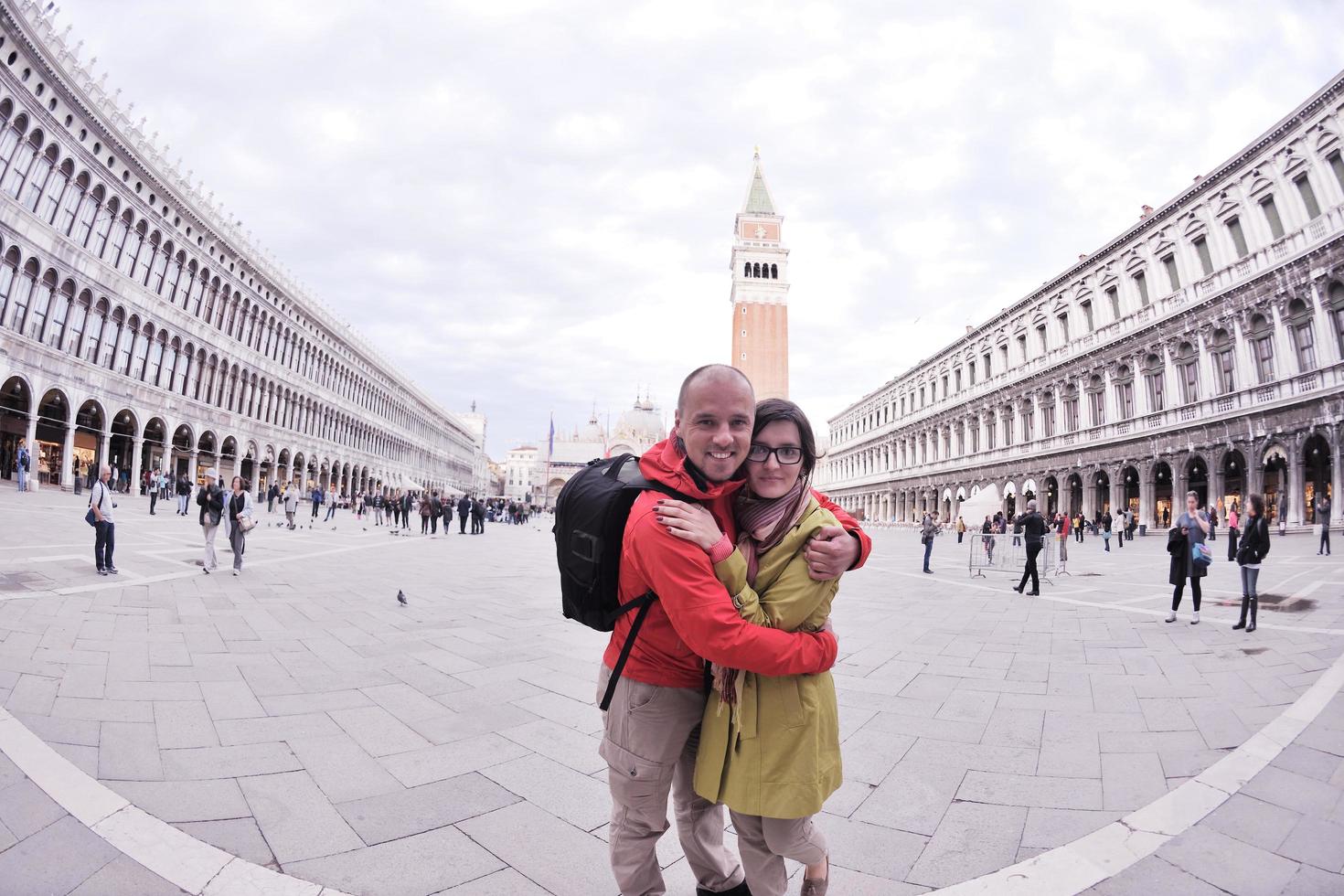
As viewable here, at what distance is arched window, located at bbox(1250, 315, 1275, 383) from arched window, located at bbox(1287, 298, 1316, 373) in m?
0.73

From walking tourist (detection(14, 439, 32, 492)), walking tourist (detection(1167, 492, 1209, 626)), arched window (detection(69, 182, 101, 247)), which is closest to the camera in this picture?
walking tourist (detection(1167, 492, 1209, 626))

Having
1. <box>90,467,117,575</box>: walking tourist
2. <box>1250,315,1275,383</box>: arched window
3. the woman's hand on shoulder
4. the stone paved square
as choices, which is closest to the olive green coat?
the woman's hand on shoulder

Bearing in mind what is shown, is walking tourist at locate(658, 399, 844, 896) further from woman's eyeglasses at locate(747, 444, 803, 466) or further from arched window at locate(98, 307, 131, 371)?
arched window at locate(98, 307, 131, 371)

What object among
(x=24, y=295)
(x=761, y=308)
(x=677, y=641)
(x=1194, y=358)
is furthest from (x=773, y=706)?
(x=761, y=308)

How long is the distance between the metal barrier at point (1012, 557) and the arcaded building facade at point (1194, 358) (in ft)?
9.44

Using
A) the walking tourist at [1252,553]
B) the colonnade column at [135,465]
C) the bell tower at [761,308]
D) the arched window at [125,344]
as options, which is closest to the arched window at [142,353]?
the arched window at [125,344]

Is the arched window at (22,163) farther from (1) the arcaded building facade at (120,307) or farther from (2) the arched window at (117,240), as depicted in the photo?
(2) the arched window at (117,240)

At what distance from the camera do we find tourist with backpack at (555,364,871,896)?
5.30 ft

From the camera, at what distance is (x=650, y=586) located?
1.69 m

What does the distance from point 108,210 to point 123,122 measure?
15.1 ft

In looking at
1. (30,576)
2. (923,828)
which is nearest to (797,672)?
(923,828)

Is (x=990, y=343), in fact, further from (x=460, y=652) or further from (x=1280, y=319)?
(x=460, y=652)

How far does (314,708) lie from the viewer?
3.84 m

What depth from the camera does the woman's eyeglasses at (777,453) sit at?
1.78 meters
